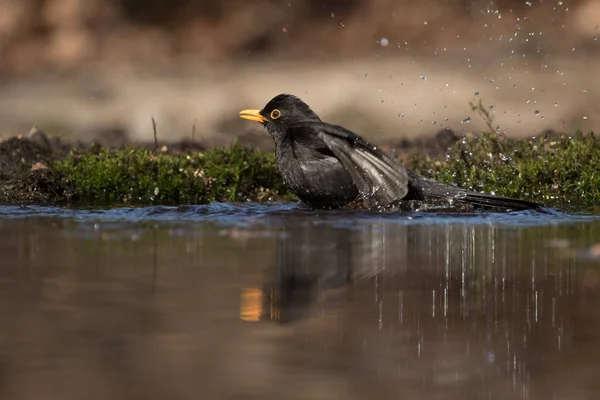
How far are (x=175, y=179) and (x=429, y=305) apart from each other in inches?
255

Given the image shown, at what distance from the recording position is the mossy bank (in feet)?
37.1

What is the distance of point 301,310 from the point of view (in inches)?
211

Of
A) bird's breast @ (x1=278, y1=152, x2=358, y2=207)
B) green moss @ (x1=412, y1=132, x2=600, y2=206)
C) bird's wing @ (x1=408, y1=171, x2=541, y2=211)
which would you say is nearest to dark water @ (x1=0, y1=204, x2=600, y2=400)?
bird's breast @ (x1=278, y1=152, x2=358, y2=207)

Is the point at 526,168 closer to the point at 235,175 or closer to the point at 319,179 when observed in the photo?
the point at 319,179

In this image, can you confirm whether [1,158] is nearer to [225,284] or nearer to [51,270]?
[51,270]

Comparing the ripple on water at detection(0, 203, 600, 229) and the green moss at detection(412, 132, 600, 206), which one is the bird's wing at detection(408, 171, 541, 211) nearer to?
the ripple on water at detection(0, 203, 600, 229)

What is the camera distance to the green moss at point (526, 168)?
11.2 metres

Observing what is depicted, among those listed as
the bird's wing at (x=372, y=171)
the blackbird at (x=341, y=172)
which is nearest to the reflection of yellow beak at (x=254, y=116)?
the blackbird at (x=341, y=172)

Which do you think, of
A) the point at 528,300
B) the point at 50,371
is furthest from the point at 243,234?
the point at 50,371

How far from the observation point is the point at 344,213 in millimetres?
9648

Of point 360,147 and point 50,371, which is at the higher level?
point 360,147

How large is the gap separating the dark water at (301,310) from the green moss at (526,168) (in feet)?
7.34

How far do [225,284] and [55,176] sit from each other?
5892 mm

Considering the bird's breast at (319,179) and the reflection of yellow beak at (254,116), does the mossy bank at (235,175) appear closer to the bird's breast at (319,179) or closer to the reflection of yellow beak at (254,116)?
the reflection of yellow beak at (254,116)
